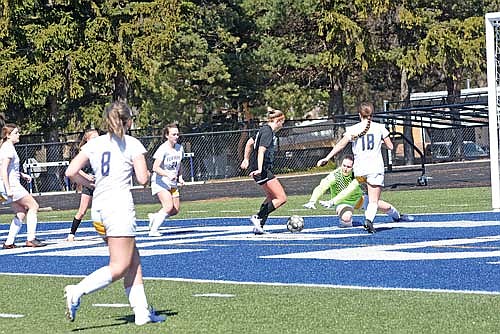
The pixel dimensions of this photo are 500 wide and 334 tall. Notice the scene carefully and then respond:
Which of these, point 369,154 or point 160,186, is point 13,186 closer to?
point 160,186

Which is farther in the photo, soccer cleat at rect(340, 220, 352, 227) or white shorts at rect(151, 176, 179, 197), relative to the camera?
white shorts at rect(151, 176, 179, 197)

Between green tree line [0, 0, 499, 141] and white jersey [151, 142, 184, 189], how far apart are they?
91.0 ft

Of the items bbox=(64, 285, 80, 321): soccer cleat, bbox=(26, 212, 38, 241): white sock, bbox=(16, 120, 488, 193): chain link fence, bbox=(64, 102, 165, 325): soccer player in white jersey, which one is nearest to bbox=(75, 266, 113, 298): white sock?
bbox=(64, 102, 165, 325): soccer player in white jersey

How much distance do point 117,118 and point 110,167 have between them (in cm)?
38

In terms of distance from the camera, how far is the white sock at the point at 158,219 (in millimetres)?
17969

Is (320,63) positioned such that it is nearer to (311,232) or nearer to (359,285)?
(311,232)

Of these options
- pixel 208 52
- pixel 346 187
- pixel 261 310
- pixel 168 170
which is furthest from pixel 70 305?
pixel 208 52

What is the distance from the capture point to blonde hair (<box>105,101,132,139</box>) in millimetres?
8812

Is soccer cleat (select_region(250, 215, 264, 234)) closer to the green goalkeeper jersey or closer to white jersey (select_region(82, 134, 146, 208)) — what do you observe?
the green goalkeeper jersey

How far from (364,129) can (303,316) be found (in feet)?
25.3

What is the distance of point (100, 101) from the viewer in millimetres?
49438

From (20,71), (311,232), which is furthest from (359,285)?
(20,71)

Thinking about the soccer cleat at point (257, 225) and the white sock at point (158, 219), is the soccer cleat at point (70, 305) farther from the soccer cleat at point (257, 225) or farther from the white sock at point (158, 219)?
the white sock at point (158, 219)

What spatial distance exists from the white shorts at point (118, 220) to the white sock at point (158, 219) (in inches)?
361
